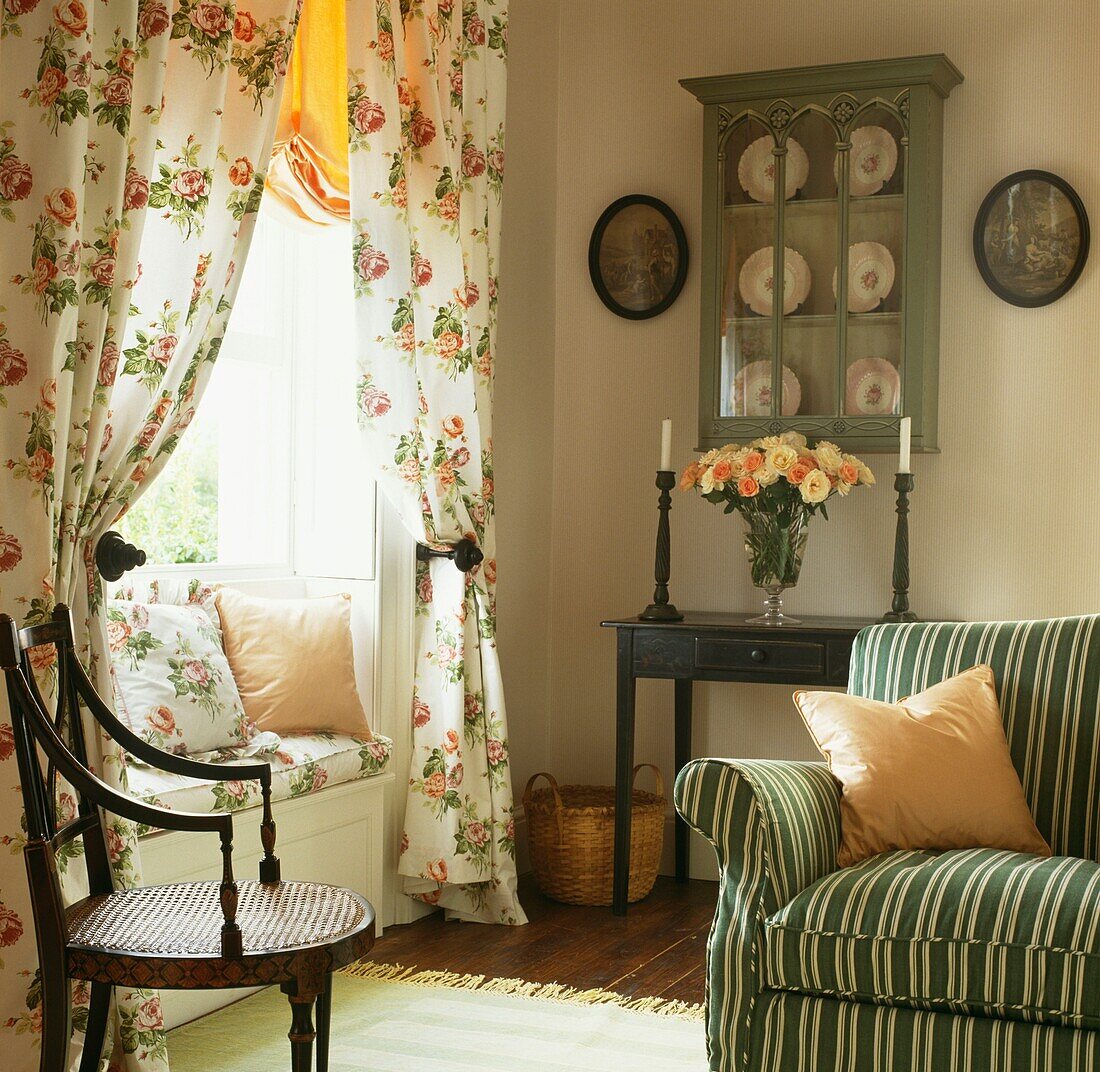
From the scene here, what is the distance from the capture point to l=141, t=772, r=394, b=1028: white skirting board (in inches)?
112

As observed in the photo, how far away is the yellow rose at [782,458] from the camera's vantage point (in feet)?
12.1

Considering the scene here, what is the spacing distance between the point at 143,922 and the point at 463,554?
1.74 meters

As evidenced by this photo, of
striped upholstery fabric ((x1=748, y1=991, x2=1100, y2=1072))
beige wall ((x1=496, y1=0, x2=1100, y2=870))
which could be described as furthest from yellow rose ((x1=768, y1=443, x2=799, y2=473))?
striped upholstery fabric ((x1=748, y1=991, x2=1100, y2=1072))

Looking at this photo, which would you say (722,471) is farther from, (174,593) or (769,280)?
(174,593)

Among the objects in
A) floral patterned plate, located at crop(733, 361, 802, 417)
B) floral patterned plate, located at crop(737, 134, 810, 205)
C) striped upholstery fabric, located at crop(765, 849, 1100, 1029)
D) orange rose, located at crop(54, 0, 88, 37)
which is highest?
floral patterned plate, located at crop(737, 134, 810, 205)

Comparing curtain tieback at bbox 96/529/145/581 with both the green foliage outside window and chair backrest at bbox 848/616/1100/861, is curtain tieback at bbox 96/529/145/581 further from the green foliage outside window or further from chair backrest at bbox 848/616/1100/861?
chair backrest at bbox 848/616/1100/861

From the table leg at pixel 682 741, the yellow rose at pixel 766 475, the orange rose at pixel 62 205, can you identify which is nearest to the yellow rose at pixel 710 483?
the yellow rose at pixel 766 475

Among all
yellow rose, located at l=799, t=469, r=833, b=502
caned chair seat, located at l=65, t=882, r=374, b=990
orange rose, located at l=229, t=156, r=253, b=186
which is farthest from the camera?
yellow rose, located at l=799, t=469, r=833, b=502

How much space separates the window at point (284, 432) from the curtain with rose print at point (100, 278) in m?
0.93

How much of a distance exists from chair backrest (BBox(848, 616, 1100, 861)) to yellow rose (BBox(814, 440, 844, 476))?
84cm

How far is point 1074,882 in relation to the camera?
2.23 meters

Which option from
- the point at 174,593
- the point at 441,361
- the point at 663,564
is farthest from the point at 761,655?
the point at 174,593

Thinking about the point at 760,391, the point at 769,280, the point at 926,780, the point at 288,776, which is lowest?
the point at 288,776

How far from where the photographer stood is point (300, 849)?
3270 mm
